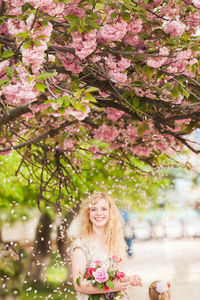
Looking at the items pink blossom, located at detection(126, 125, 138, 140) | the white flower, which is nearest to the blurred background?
pink blossom, located at detection(126, 125, 138, 140)

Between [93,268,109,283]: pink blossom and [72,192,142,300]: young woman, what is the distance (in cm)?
9

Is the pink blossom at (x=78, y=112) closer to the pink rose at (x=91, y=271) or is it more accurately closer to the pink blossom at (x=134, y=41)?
the pink blossom at (x=134, y=41)

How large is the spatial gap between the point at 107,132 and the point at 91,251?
195 centimetres

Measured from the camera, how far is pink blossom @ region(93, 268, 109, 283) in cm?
265

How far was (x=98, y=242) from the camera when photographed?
3033 millimetres

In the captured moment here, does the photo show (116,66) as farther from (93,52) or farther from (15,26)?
(15,26)

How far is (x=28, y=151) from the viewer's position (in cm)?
456

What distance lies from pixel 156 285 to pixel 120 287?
137 centimetres

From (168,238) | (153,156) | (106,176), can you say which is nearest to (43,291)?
(106,176)

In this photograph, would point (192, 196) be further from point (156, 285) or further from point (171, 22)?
point (171, 22)

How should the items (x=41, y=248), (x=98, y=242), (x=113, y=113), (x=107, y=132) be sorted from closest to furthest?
1. (x=98, y=242)
2. (x=113, y=113)
3. (x=107, y=132)
4. (x=41, y=248)

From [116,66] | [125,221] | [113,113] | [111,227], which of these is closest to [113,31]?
[116,66]

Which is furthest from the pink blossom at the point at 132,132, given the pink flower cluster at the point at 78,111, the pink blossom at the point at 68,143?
the pink flower cluster at the point at 78,111

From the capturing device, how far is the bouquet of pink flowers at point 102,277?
105 inches
